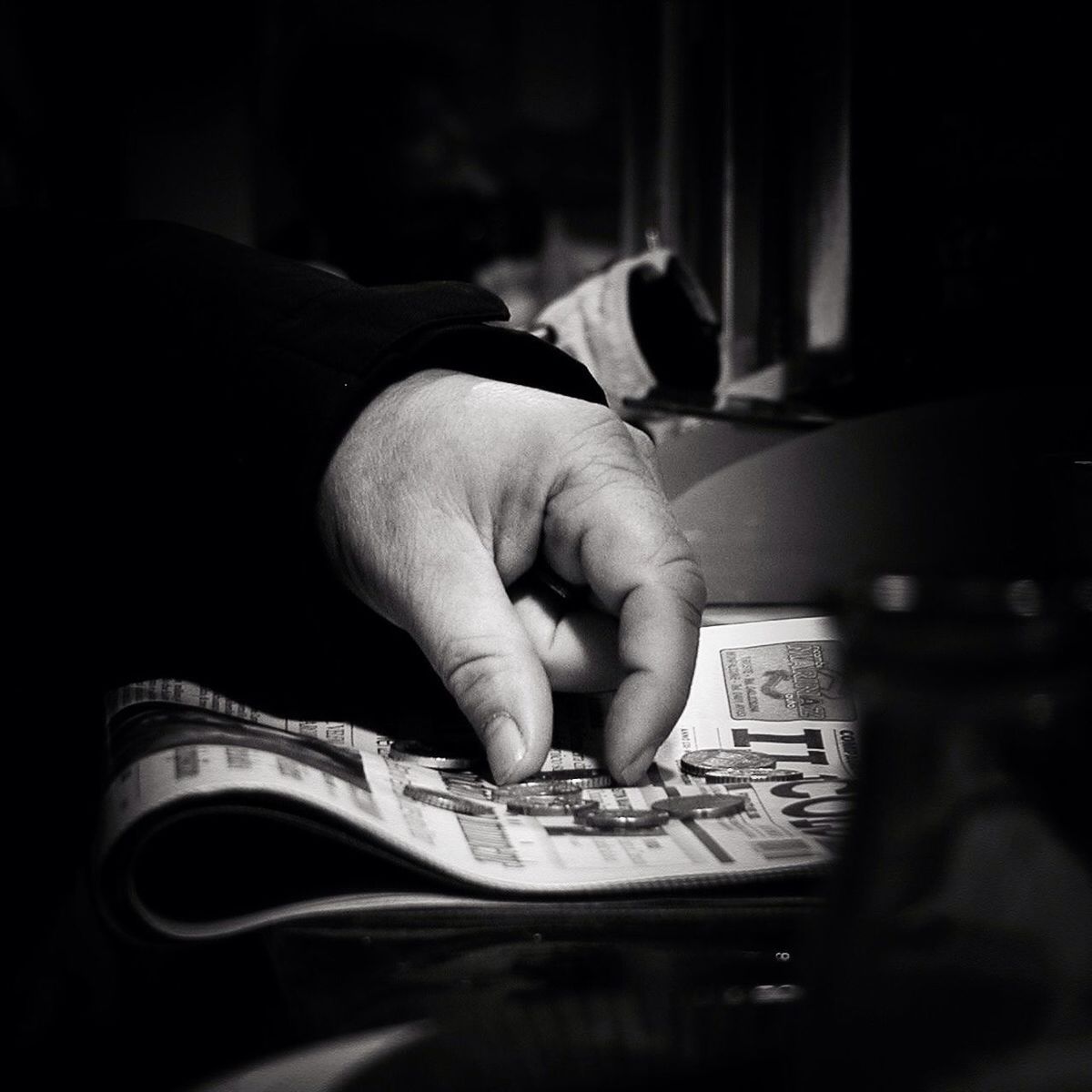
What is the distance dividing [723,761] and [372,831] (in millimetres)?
202

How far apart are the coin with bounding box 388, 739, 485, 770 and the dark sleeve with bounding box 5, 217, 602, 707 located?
105mm

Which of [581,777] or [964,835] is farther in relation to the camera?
[581,777]

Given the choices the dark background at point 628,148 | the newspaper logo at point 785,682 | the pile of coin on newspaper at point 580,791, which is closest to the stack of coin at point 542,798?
the pile of coin on newspaper at point 580,791

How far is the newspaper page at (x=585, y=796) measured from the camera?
1.15 feet

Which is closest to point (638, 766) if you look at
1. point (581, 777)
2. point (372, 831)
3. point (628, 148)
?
point (581, 777)

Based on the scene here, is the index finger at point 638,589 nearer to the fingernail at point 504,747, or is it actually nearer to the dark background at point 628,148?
the fingernail at point 504,747

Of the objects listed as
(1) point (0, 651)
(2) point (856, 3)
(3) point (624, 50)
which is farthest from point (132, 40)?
(1) point (0, 651)

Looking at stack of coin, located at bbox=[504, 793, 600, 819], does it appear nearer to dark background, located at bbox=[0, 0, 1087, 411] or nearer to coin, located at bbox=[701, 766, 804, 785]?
coin, located at bbox=[701, 766, 804, 785]

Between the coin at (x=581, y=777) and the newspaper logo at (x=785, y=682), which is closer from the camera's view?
the coin at (x=581, y=777)

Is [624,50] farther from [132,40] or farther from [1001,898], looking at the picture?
[1001,898]

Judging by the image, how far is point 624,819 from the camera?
41 centimetres

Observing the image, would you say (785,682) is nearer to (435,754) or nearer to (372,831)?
(435,754)

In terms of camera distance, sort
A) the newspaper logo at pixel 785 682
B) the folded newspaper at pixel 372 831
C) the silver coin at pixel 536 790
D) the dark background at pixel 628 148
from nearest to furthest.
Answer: the folded newspaper at pixel 372 831
the silver coin at pixel 536 790
the newspaper logo at pixel 785 682
the dark background at pixel 628 148

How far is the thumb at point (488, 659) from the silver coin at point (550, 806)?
0.02 m
